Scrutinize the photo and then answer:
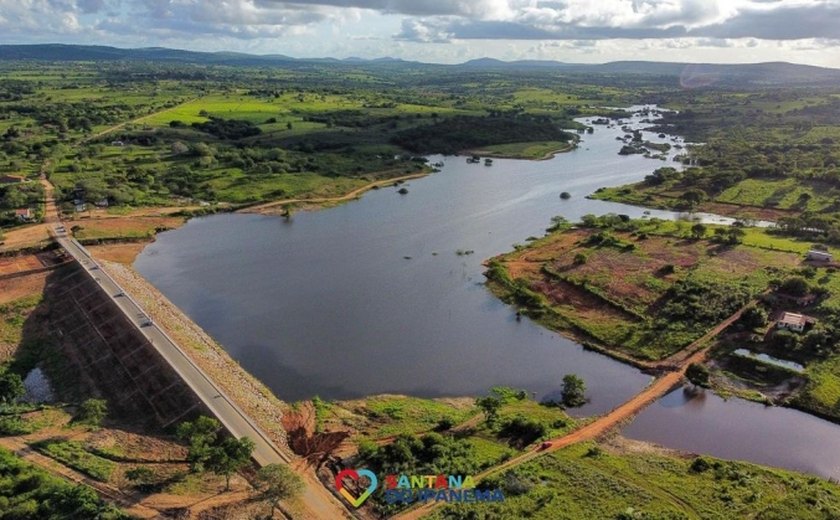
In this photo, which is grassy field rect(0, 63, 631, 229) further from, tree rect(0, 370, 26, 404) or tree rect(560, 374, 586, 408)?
tree rect(560, 374, 586, 408)

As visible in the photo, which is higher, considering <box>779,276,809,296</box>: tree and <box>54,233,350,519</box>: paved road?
<box>779,276,809,296</box>: tree

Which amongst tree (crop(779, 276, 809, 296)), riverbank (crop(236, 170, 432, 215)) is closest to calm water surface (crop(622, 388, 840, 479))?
tree (crop(779, 276, 809, 296))

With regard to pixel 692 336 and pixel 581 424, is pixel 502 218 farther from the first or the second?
pixel 581 424

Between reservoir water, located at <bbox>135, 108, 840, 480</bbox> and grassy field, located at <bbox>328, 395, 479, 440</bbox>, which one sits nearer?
grassy field, located at <bbox>328, 395, 479, 440</bbox>

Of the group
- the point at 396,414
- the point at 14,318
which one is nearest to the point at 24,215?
the point at 14,318

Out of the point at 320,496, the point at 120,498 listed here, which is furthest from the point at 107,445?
the point at 320,496

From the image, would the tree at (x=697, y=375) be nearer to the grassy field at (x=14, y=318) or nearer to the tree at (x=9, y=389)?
the tree at (x=9, y=389)
